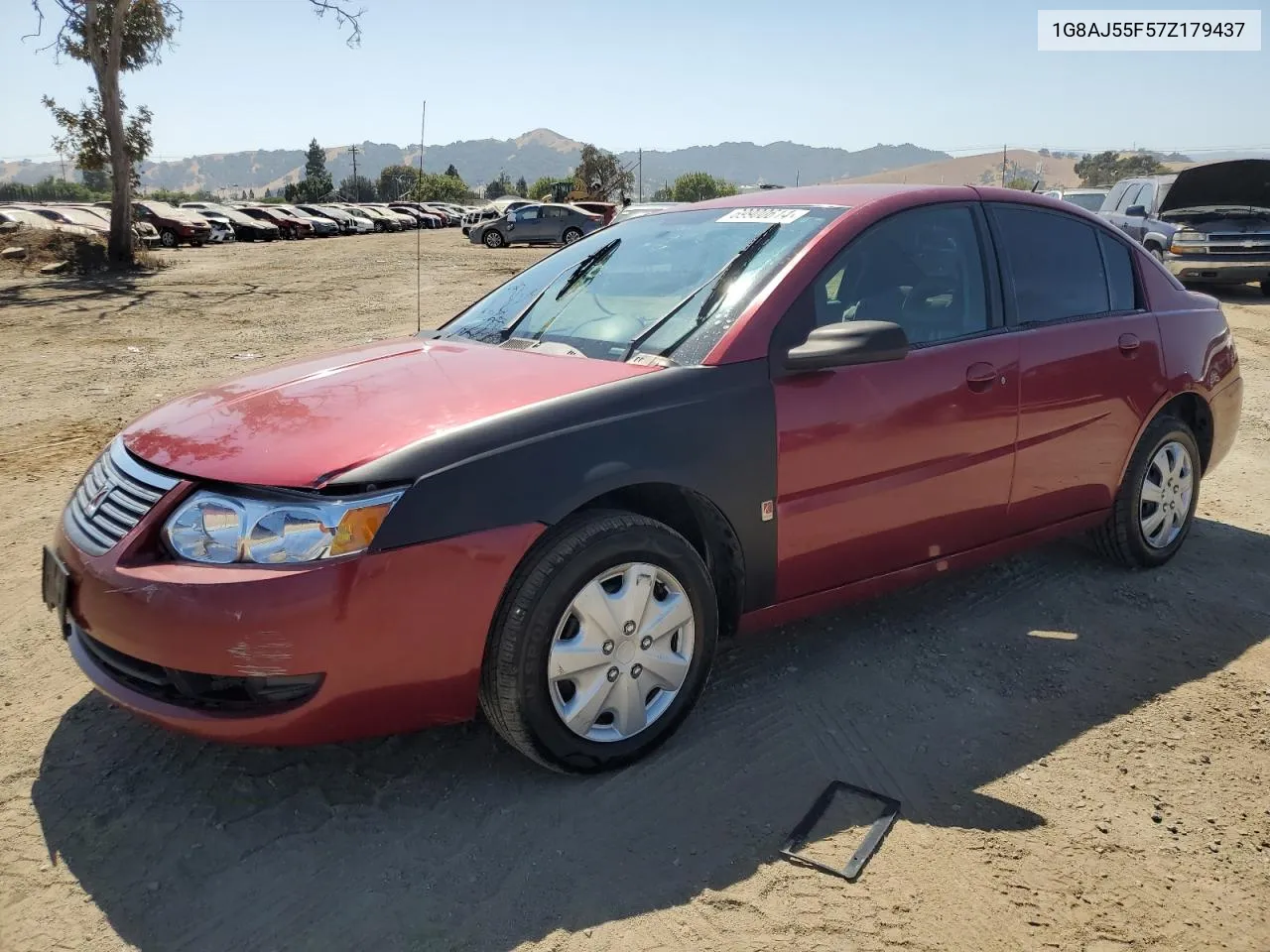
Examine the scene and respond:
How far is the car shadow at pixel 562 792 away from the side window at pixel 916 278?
1.21m

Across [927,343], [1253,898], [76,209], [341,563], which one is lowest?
[1253,898]

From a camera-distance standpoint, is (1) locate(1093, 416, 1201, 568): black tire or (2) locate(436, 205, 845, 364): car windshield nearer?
(2) locate(436, 205, 845, 364): car windshield

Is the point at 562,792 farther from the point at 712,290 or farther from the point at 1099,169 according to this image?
the point at 1099,169

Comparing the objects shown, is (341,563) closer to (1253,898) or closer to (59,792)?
(59,792)

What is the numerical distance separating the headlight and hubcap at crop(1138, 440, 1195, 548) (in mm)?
3397

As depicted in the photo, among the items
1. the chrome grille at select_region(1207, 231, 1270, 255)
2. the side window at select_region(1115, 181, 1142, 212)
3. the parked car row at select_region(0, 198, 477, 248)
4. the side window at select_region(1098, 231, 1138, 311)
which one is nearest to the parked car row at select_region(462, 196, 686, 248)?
the parked car row at select_region(0, 198, 477, 248)

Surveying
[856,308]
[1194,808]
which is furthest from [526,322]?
[1194,808]

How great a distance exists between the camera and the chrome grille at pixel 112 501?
2.62 metres

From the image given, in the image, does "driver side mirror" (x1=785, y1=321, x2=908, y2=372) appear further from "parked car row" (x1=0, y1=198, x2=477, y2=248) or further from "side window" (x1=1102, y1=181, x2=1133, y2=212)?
"parked car row" (x1=0, y1=198, x2=477, y2=248)

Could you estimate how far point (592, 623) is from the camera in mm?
2713

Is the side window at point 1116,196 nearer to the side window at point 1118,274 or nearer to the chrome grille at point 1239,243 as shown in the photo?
the chrome grille at point 1239,243

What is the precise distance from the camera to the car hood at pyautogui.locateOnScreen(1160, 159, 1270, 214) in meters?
15.9

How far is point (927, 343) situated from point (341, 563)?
2.14m

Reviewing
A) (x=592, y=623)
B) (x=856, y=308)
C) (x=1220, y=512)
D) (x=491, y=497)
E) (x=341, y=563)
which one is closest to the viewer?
(x=341, y=563)
